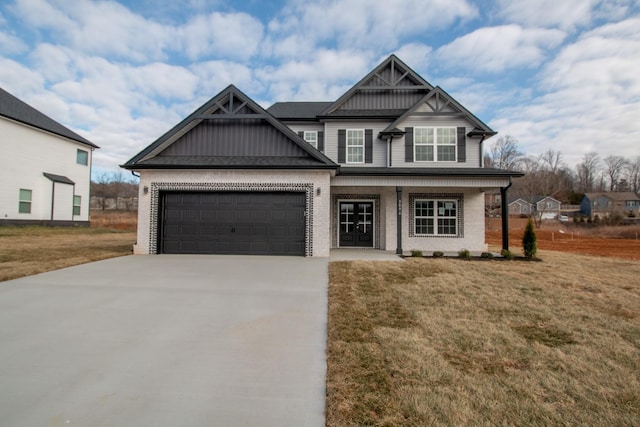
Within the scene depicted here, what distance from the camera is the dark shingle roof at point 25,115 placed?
19703 mm

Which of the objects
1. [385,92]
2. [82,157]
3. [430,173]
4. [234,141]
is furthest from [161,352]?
[82,157]

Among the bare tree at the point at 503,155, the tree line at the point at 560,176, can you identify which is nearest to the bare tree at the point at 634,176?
the tree line at the point at 560,176

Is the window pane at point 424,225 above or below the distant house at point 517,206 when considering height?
below

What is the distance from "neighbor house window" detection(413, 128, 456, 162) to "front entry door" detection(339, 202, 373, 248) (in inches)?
127

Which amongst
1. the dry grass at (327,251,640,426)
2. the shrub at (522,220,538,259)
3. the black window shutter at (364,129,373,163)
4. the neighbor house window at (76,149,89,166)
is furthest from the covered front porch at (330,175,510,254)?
the neighbor house window at (76,149,89,166)

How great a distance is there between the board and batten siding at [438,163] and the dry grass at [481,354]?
7.33m

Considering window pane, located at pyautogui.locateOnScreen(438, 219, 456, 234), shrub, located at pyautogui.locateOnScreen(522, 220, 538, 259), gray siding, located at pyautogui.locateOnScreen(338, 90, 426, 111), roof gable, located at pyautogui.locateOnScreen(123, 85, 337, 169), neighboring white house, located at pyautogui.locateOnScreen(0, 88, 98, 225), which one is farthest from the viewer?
neighboring white house, located at pyautogui.locateOnScreen(0, 88, 98, 225)

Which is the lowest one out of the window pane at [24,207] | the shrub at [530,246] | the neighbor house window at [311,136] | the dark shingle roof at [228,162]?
the shrub at [530,246]

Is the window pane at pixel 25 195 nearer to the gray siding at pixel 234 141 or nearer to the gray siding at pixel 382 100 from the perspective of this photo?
the gray siding at pixel 234 141

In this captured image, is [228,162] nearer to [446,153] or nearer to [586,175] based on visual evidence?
[446,153]

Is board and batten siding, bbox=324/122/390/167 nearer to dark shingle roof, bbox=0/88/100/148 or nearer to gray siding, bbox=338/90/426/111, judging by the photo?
gray siding, bbox=338/90/426/111

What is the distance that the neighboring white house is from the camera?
19.4 metres

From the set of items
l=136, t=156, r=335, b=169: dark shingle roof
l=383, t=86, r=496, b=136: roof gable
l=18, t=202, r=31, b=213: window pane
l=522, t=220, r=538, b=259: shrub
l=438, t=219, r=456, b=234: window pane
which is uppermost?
l=383, t=86, r=496, b=136: roof gable

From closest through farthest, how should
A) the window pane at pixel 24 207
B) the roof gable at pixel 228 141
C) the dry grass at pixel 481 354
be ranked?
the dry grass at pixel 481 354, the roof gable at pixel 228 141, the window pane at pixel 24 207
